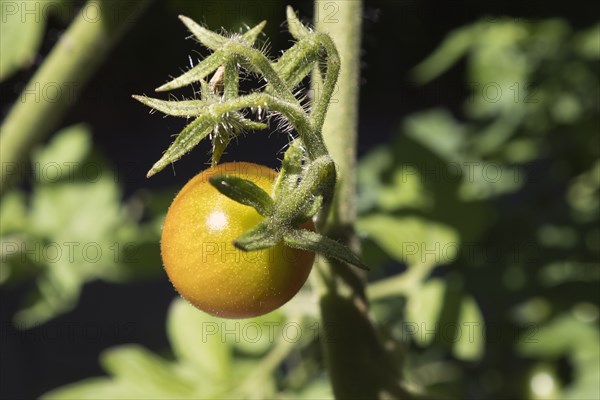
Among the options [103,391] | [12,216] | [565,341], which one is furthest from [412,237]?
[12,216]

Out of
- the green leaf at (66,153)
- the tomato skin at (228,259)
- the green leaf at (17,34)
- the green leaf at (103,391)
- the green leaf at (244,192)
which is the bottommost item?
the green leaf at (103,391)

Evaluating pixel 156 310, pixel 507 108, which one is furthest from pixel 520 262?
pixel 156 310

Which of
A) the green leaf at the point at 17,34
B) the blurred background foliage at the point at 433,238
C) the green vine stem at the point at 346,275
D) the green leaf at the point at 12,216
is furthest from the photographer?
the green leaf at the point at 12,216

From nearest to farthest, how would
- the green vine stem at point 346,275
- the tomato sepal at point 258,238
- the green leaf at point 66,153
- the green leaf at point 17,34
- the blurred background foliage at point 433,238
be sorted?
1. the tomato sepal at point 258,238
2. the green vine stem at point 346,275
3. the green leaf at point 17,34
4. the blurred background foliage at point 433,238
5. the green leaf at point 66,153

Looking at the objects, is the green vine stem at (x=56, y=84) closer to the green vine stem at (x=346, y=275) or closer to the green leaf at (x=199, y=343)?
the green vine stem at (x=346, y=275)

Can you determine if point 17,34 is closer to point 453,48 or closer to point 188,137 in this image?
point 188,137

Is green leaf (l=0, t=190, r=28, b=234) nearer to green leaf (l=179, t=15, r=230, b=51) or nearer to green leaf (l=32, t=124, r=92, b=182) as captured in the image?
green leaf (l=32, t=124, r=92, b=182)

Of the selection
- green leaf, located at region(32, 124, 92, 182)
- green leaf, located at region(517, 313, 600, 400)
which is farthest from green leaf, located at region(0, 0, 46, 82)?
green leaf, located at region(517, 313, 600, 400)

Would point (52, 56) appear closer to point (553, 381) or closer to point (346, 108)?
point (346, 108)

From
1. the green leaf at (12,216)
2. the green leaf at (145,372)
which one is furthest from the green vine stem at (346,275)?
the green leaf at (12,216)
